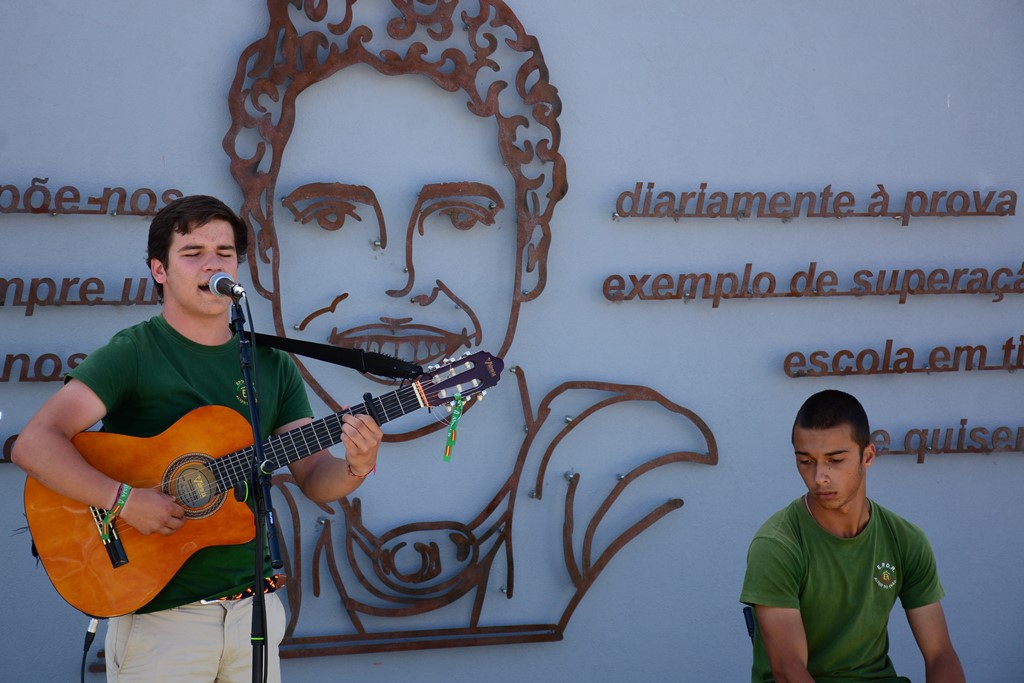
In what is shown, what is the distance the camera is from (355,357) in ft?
9.34

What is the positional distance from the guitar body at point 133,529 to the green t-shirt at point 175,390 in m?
0.03

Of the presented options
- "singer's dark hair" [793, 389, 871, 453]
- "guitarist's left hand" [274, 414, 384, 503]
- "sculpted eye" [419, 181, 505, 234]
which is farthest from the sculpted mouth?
"singer's dark hair" [793, 389, 871, 453]

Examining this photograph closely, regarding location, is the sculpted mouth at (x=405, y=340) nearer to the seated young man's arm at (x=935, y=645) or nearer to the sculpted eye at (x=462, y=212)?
the sculpted eye at (x=462, y=212)

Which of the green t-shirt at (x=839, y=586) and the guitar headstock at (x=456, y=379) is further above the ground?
the guitar headstock at (x=456, y=379)

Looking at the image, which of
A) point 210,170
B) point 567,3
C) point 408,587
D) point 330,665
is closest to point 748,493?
point 408,587

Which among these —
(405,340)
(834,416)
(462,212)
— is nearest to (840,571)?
(834,416)

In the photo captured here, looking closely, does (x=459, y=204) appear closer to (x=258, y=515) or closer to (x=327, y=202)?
(x=327, y=202)

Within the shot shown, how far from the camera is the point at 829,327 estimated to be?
4.47 meters

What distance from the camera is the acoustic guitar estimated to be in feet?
8.80

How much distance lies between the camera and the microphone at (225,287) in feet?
8.39

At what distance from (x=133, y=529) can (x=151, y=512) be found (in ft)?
0.38

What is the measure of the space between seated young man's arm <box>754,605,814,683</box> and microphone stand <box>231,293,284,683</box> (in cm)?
116

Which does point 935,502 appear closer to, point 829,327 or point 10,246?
point 829,327

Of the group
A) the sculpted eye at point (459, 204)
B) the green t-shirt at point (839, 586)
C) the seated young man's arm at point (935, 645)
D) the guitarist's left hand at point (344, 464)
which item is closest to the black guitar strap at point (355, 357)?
the guitarist's left hand at point (344, 464)
